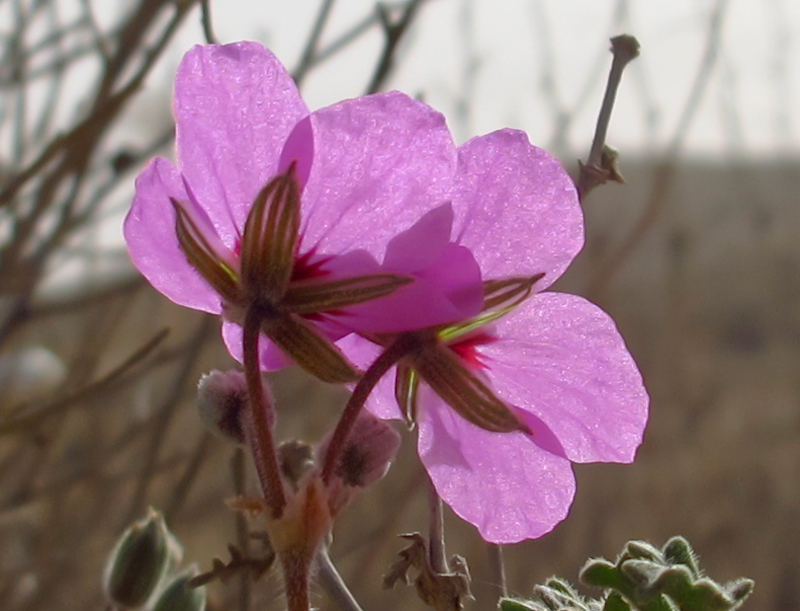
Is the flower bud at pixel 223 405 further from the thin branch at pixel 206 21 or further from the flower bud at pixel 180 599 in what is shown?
the thin branch at pixel 206 21

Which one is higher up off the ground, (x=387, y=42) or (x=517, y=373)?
(x=387, y=42)

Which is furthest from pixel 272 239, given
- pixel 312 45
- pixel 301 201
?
pixel 312 45

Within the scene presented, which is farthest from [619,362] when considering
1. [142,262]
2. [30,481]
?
[30,481]

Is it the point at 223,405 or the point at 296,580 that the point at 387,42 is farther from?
the point at 296,580

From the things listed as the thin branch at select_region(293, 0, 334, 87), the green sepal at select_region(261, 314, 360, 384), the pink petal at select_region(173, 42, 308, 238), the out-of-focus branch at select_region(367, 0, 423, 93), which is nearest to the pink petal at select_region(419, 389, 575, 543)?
the green sepal at select_region(261, 314, 360, 384)

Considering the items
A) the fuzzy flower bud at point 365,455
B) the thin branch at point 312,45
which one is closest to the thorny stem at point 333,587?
the fuzzy flower bud at point 365,455

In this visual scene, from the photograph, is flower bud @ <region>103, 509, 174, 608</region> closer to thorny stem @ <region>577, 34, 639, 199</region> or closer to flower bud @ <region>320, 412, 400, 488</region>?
flower bud @ <region>320, 412, 400, 488</region>
